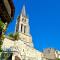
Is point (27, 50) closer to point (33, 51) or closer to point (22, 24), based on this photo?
point (33, 51)

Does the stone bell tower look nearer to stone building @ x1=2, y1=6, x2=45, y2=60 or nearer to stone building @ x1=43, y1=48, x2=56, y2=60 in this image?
stone building @ x1=2, y1=6, x2=45, y2=60

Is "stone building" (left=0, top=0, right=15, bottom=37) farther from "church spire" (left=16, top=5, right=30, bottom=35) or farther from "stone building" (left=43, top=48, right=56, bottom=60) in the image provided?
"church spire" (left=16, top=5, right=30, bottom=35)

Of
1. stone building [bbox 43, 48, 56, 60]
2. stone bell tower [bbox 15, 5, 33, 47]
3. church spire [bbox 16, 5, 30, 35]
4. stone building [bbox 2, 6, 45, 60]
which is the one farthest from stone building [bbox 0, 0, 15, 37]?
church spire [bbox 16, 5, 30, 35]

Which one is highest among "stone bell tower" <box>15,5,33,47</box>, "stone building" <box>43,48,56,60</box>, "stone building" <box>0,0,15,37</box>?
"stone bell tower" <box>15,5,33,47</box>

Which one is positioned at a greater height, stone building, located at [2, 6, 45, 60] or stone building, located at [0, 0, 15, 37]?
stone building, located at [2, 6, 45, 60]

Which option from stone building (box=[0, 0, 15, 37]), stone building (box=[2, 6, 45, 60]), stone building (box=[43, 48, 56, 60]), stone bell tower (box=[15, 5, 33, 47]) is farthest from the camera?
stone bell tower (box=[15, 5, 33, 47])

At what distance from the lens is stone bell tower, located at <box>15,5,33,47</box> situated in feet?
282

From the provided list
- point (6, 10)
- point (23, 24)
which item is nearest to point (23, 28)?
point (23, 24)

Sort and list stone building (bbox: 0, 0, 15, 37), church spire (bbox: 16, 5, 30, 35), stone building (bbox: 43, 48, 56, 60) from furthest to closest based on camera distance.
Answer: church spire (bbox: 16, 5, 30, 35) < stone building (bbox: 43, 48, 56, 60) < stone building (bbox: 0, 0, 15, 37)

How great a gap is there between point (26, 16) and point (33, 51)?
35.5 m

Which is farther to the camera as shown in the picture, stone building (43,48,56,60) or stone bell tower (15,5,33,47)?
stone bell tower (15,5,33,47)

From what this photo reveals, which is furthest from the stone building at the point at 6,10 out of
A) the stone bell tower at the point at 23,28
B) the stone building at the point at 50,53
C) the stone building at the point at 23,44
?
the stone bell tower at the point at 23,28

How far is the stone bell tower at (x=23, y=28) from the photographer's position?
86.0 meters

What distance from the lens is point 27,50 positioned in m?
66.4
